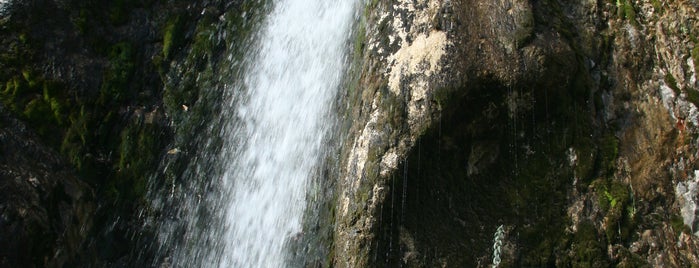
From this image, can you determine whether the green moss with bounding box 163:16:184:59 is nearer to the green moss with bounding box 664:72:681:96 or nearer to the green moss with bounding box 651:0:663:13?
the green moss with bounding box 651:0:663:13

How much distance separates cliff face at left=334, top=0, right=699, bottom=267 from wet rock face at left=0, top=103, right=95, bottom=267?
2598 mm

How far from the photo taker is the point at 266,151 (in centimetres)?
576

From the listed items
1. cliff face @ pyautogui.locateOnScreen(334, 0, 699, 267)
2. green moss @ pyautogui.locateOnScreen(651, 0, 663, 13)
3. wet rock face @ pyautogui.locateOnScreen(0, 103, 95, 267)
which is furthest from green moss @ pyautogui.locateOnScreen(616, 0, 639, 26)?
wet rock face @ pyautogui.locateOnScreen(0, 103, 95, 267)

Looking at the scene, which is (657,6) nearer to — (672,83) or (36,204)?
(672,83)

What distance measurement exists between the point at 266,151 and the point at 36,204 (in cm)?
190

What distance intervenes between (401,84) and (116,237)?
10.0 feet

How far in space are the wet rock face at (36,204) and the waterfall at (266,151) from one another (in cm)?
73

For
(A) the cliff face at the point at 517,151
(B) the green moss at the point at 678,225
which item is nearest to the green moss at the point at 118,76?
(A) the cliff face at the point at 517,151

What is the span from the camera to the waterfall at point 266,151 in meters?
5.42

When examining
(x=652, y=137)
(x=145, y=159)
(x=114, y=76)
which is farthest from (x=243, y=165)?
(x=652, y=137)

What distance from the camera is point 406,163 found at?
4426mm

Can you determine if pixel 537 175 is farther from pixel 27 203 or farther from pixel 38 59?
pixel 38 59

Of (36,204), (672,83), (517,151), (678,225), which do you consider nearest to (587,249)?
(678,225)

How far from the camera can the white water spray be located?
5.39 metres
